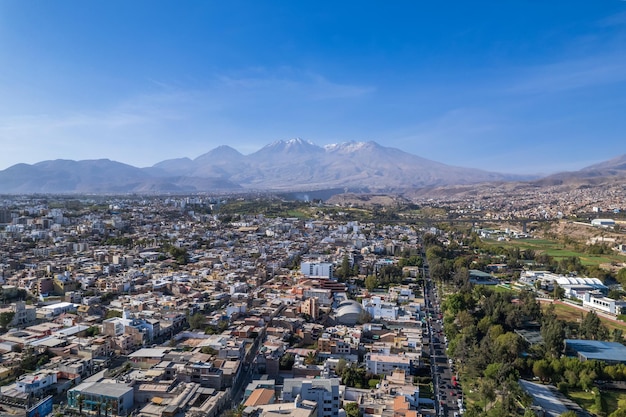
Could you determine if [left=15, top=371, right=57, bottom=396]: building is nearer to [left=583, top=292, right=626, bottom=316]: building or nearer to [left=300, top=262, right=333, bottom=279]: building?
[left=300, top=262, right=333, bottom=279]: building

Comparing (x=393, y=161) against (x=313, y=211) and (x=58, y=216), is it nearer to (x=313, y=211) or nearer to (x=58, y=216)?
(x=313, y=211)

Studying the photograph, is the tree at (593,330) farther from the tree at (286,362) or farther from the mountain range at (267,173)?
the mountain range at (267,173)

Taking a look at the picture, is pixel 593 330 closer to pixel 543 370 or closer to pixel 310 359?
pixel 543 370

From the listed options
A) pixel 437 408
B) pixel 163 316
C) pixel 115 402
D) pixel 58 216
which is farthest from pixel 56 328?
pixel 58 216

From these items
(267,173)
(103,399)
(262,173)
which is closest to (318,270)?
(103,399)

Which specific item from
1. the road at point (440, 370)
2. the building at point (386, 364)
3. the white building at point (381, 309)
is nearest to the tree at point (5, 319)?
the building at point (386, 364)

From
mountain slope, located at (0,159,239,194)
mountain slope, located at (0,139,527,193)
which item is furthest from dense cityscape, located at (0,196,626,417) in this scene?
mountain slope, located at (0,139,527,193)

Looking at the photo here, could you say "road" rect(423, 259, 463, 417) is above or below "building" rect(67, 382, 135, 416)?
below
